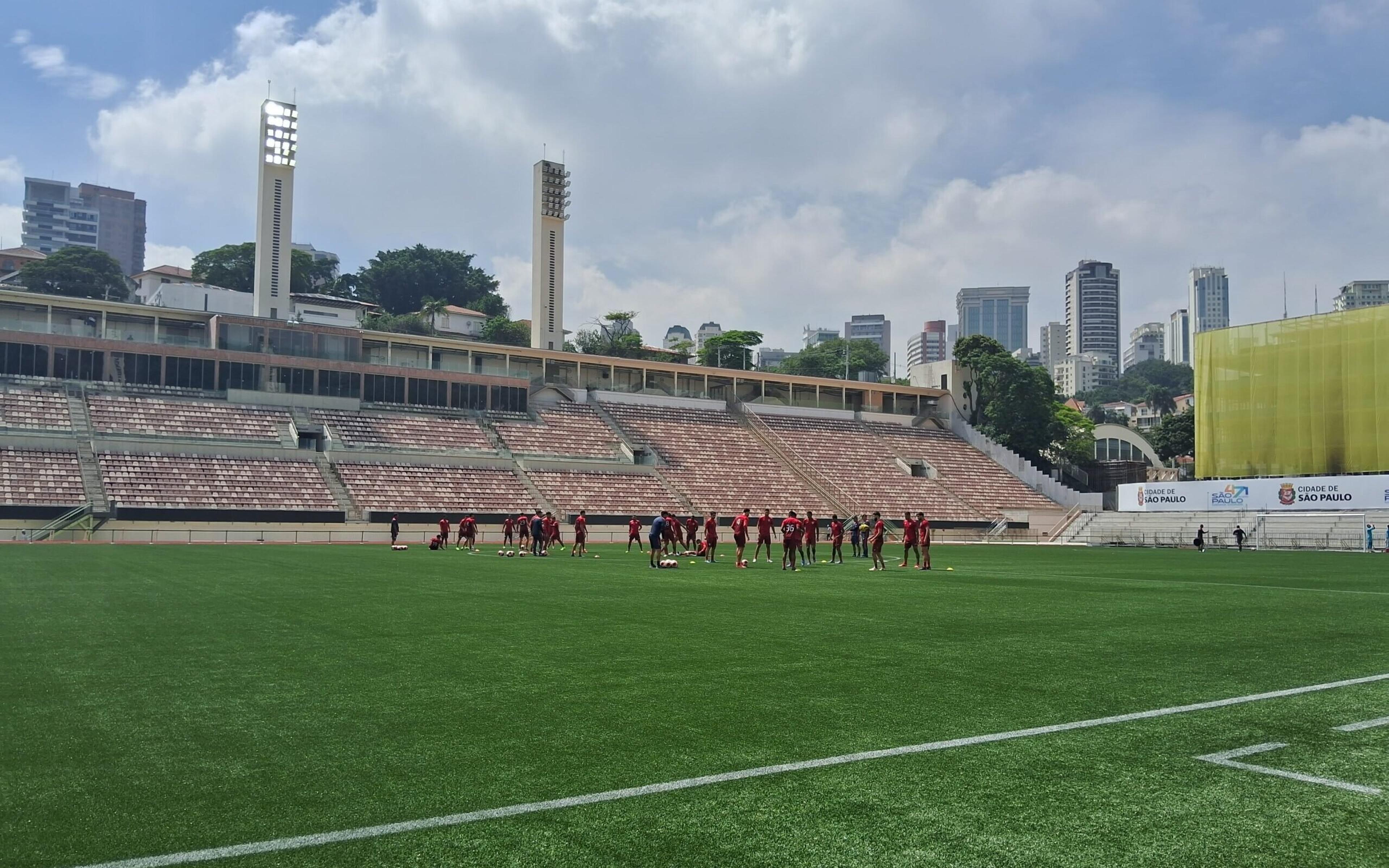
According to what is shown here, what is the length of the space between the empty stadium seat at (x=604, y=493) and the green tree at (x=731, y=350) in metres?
49.8

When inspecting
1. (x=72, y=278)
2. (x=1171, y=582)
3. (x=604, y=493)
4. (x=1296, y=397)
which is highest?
(x=72, y=278)

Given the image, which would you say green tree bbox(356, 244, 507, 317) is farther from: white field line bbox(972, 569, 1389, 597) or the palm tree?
white field line bbox(972, 569, 1389, 597)

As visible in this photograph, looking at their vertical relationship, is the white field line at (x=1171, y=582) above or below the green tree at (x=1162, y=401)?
below

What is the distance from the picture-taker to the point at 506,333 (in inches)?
4151

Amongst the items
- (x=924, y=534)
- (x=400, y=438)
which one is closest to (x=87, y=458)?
(x=400, y=438)

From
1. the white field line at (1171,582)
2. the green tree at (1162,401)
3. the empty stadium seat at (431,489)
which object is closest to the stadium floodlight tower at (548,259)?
the empty stadium seat at (431,489)

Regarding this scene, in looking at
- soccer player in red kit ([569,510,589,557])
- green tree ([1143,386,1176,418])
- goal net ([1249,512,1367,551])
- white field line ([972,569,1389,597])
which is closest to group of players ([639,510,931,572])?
white field line ([972,569,1389,597])

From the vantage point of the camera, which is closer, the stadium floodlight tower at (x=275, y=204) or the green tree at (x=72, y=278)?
the stadium floodlight tower at (x=275, y=204)

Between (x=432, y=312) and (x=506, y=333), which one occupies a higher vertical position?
(x=432, y=312)

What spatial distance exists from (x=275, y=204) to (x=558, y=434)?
2468 cm

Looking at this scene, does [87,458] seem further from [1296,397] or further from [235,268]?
[235,268]

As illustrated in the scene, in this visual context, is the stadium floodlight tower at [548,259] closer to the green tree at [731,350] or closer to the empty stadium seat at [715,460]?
the empty stadium seat at [715,460]

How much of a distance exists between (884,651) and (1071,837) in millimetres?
5803

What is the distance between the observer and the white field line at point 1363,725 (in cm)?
703
